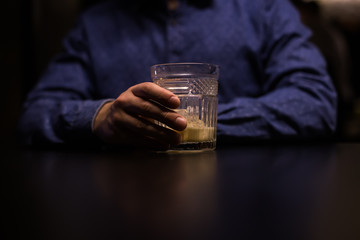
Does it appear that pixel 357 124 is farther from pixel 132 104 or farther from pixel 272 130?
pixel 132 104

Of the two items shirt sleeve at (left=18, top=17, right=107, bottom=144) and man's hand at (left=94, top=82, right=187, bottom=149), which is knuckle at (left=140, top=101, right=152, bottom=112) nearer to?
man's hand at (left=94, top=82, right=187, bottom=149)

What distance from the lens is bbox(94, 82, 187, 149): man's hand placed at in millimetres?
400

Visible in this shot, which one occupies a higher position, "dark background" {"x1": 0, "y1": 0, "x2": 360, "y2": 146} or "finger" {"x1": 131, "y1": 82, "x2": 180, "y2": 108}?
"dark background" {"x1": 0, "y1": 0, "x2": 360, "y2": 146}

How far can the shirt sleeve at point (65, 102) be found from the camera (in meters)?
0.68

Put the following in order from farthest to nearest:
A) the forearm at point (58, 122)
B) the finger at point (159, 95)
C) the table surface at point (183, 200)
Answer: the forearm at point (58, 122)
the finger at point (159, 95)
the table surface at point (183, 200)

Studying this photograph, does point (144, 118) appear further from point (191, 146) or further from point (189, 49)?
point (189, 49)

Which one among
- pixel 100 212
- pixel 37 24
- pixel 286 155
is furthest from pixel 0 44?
pixel 100 212

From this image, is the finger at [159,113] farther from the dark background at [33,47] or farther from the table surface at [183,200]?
the dark background at [33,47]

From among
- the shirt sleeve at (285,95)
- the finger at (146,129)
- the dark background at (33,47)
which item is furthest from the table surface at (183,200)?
the dark background at (33,47)


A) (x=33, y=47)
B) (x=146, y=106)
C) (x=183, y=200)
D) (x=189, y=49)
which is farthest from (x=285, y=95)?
(x=33, y=47)

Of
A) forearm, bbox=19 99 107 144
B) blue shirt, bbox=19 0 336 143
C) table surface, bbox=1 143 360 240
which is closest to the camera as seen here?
table surface, bbox=1 143 360 240

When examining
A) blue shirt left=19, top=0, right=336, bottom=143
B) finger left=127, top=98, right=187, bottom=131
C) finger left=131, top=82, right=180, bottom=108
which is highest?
blue shirt left=19, top=0, right=336, bottom=143

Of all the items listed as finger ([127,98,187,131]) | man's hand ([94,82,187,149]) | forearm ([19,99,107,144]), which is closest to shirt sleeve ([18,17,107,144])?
forearm ([19,99,107,144])

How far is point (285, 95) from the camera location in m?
0.76
